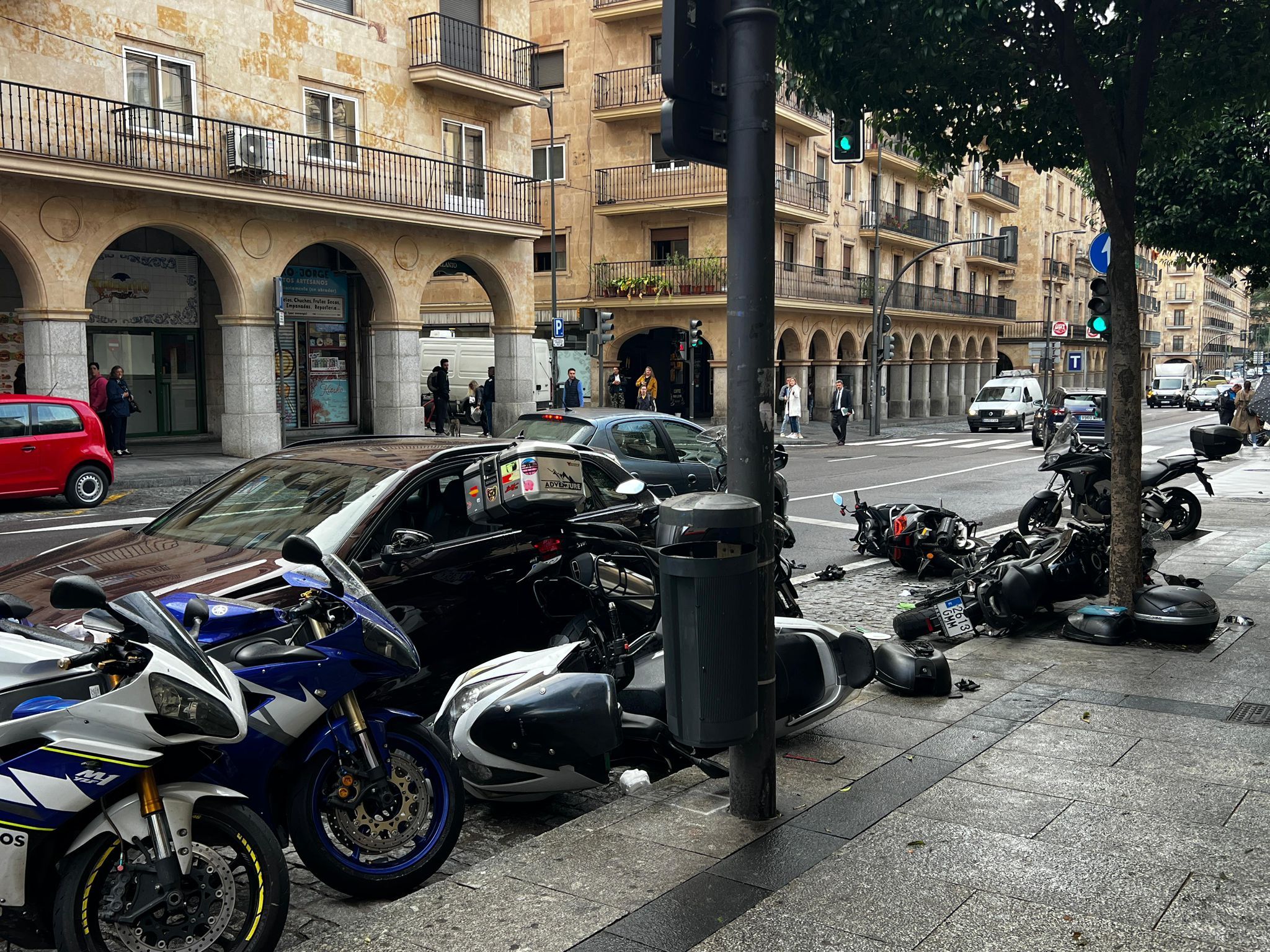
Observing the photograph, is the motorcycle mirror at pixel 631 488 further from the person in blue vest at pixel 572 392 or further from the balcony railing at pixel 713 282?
the balcony railing at pixel 713 282

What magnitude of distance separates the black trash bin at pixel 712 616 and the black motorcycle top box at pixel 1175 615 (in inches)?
170

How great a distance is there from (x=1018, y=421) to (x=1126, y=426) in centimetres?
3236

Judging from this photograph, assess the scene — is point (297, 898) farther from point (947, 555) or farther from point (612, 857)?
point (947, 555)

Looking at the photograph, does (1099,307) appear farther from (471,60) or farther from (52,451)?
(471,60)

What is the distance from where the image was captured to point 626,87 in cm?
3831

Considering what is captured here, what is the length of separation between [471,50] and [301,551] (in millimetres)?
25775

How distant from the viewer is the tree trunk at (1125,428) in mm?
7832

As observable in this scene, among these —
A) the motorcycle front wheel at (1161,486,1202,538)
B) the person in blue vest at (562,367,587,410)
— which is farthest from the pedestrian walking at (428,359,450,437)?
the motorcycle front wheel at (1161,486,1202,538)

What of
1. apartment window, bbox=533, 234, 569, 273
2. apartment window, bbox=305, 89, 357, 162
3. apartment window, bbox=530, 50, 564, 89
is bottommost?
apartment window, bbox=533, 234, 569, 273

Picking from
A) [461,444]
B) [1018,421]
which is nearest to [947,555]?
[461,444]

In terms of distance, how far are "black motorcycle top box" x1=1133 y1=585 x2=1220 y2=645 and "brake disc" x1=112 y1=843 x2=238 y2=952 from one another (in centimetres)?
604

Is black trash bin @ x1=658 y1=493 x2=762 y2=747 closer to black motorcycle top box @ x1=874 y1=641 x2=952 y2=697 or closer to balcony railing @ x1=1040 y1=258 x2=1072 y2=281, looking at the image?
black motorcycle top box @ x1=874 y1=641 x2=952 y2=697

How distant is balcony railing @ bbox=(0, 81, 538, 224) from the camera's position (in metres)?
19.5

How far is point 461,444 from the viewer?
6.32 meters
